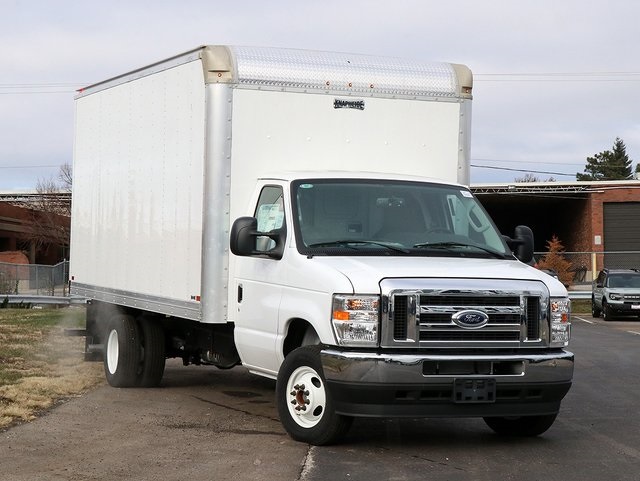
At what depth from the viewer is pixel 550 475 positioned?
784 cm

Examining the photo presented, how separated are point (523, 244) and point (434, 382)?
222cm

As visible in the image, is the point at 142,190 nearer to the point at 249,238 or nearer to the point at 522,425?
the point at 249,238

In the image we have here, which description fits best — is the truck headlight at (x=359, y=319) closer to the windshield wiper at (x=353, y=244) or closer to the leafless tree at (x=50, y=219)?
the windshield wiper at (x=353, y=244)

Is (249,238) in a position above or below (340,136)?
below

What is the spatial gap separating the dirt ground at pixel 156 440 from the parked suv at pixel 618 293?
2311cm

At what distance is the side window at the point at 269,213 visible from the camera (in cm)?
976

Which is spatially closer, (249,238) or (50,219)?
(249,238)

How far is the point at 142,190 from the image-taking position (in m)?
12.2

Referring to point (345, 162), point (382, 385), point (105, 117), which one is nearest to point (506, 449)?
point (382, 385)

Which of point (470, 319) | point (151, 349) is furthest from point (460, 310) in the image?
point (151, 349)

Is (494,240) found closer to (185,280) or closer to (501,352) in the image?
(501,352)

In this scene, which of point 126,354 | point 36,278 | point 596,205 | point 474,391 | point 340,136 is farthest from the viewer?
point 596,205

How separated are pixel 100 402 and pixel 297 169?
3.42m

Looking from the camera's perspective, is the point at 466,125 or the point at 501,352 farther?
the point at 466,125
